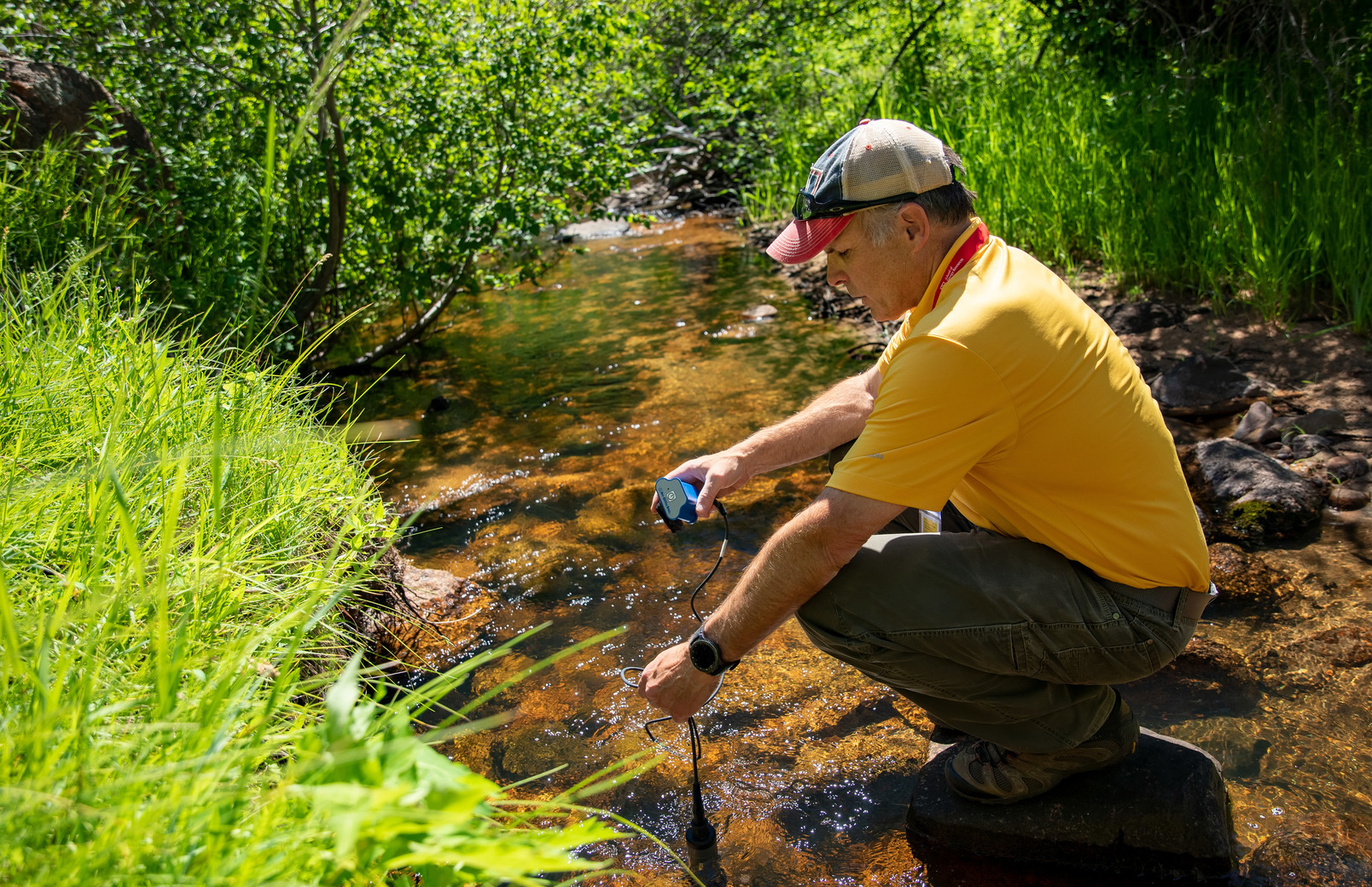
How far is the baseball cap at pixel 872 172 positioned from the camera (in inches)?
79.1

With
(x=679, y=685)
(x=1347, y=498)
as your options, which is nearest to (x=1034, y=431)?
(x=679, y=685)

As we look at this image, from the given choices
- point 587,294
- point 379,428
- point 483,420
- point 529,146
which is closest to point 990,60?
point 587,294

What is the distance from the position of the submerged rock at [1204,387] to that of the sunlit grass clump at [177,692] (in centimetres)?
349

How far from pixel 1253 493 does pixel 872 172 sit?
233cm

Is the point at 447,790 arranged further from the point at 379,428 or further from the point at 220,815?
the point at 379,428

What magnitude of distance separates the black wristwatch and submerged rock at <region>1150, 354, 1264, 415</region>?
10.6ft

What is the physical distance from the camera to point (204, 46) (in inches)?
193

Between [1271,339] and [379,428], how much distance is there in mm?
4844

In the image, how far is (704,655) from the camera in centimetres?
190

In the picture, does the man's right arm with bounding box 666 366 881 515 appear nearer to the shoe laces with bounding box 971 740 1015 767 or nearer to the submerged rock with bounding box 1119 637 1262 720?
the shoe laces with bounding box 971 740 1015 767

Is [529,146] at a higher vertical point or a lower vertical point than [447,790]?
higher

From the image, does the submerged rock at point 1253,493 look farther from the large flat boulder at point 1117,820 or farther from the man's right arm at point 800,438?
the man's right arm at point 800,438

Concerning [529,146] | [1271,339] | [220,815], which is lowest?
[1271,339]

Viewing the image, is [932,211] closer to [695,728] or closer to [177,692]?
[695,728]
